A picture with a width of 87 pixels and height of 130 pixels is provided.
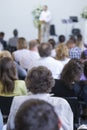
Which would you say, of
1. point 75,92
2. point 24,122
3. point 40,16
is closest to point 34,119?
point 24,122

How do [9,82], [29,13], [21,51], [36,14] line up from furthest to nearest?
1. [29,13]
2. [36,14]
3. [21,51]
4. [9,82]

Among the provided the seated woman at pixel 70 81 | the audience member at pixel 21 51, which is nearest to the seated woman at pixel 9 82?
the seated woman at pixel 70 81

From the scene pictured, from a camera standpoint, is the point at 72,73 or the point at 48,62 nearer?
the point at 72,73

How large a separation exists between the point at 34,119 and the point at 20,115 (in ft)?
0.20

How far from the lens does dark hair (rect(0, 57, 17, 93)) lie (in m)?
3.79

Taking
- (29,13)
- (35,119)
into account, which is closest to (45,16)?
(29,13)

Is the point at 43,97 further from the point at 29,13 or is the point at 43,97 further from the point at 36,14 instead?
the point at 29,13

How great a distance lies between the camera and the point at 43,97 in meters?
2.98

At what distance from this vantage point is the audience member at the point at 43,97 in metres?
2.91

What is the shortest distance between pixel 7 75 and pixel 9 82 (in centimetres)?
10

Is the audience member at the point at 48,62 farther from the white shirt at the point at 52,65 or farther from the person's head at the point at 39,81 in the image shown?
the person's head at the point at 39,81

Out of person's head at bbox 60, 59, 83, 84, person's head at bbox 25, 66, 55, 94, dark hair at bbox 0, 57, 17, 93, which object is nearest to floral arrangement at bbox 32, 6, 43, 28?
person's head at bbox 60, 59, 83, 84

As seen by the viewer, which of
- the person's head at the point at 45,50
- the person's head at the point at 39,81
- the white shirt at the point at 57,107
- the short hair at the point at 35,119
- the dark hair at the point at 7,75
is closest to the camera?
the short hair at the point at 35,119

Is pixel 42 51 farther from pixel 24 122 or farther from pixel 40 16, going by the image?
pixel 40 16
